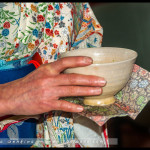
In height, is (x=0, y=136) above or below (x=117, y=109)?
below

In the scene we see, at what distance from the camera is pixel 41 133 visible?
2.56 ft

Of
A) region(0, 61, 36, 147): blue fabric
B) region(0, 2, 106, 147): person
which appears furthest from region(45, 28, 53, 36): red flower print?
region(0, 61, 36, 147): blue fabric

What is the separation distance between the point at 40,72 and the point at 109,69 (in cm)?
15

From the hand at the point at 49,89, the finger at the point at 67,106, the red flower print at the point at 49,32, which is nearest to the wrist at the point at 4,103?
the hand at the point at 49,89

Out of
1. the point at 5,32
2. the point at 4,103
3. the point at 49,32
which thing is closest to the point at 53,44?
the point at 49,32

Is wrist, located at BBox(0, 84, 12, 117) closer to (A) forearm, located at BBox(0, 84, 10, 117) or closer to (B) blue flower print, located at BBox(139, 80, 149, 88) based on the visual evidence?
(A) forearm, located at BBox(0, 84, 10, 117)

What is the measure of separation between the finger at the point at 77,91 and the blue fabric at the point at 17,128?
0.19 m

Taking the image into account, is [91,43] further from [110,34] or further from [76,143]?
[110,34]

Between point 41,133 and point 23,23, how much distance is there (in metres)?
0.34

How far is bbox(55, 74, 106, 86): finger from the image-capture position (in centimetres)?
47

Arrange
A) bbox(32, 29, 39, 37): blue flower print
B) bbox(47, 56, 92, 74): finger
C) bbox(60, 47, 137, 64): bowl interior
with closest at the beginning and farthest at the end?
bbox(47, 56, 92, 74): finger < bbox(60, 47, 137, 64): bowl interior < bbox(32, 29, 39, 37): blue flower print

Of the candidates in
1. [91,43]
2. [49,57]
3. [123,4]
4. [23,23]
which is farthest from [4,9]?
[123,4]

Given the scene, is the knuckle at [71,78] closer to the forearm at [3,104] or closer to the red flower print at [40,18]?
the forearm at [3,104]

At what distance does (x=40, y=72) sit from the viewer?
52 centimetres
